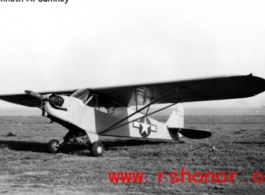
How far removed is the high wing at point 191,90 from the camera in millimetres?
6476

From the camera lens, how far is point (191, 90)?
7.68 m

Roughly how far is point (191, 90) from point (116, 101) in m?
2.78

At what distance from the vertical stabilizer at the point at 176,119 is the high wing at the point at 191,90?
2219 mm

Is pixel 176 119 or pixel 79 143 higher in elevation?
pixel 176 119

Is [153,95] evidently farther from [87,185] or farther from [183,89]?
[87,185]

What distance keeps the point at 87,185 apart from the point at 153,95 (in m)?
4.85

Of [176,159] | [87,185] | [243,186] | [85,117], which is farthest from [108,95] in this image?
[243,186]

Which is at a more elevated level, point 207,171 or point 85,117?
point 85,117

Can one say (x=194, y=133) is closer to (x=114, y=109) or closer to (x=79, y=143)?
(x=114, y=109)

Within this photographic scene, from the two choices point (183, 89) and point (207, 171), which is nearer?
point (207, 171)

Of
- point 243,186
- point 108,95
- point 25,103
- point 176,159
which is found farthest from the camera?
point 25,103

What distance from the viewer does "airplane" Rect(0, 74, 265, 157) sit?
673 cm

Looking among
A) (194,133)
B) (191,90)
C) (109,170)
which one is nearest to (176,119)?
(194,133)

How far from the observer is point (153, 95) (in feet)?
28.5
